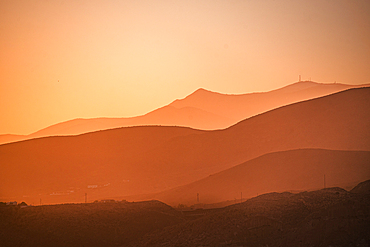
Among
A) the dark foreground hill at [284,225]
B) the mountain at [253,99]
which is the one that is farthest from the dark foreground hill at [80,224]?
the mountain at [253,99]

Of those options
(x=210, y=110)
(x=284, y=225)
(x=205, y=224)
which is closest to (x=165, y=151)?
(x=205, y=224)

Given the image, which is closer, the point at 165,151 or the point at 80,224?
the point at 80,224

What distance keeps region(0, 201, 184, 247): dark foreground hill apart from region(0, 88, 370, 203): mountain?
1938 cm

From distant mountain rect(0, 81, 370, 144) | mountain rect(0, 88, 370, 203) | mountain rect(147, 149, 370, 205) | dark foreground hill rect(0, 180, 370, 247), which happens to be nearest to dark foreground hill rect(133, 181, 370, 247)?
dark foreground hill rect(0, 180, 370, 247)

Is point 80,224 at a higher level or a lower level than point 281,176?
lower

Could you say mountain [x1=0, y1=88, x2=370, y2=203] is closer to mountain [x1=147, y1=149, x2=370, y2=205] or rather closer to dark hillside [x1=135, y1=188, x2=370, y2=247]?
mountain [x1=147, y1=149, x2=370, y2=205]

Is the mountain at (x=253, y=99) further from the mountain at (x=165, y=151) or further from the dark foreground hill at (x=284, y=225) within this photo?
the dark foreground hill at (x=284, y=225)

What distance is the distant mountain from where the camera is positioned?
122 m

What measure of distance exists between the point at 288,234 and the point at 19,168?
166 feet

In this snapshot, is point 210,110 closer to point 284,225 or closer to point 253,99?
point 253,99

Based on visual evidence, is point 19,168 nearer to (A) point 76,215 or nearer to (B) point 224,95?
(A) point 76,215

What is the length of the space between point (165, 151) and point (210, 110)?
256 ft

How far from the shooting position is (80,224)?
25.1 meters

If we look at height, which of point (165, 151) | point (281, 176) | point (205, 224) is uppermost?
point (165, 151)
